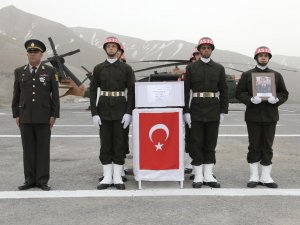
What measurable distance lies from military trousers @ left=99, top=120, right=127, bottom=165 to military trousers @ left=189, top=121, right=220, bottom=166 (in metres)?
0.96

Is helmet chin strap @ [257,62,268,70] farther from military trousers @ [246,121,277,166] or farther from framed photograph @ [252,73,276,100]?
military trousers @ [246,121,277,166]

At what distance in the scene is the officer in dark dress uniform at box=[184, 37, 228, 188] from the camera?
4859 millimetres

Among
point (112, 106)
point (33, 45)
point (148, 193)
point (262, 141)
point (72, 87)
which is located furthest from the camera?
point (72, 87)

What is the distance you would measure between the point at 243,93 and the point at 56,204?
9.28ft

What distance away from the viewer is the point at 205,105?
4.85 meters

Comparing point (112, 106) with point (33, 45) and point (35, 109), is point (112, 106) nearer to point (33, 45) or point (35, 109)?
point (35, 109)

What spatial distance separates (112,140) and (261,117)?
2.03m

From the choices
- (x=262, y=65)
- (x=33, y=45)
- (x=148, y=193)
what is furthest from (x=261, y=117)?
(x=33, y=45)

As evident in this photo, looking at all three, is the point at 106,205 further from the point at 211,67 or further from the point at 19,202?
the point at 211,67

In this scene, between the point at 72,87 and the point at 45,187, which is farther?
the point at 72,87

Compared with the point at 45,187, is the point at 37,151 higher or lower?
higher

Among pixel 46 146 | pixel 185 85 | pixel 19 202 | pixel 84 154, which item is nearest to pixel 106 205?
pixel 19 202

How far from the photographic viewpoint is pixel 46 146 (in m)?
4.83

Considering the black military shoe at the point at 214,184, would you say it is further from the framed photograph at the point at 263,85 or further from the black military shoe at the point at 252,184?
the framed photograph at the point at 263,85
